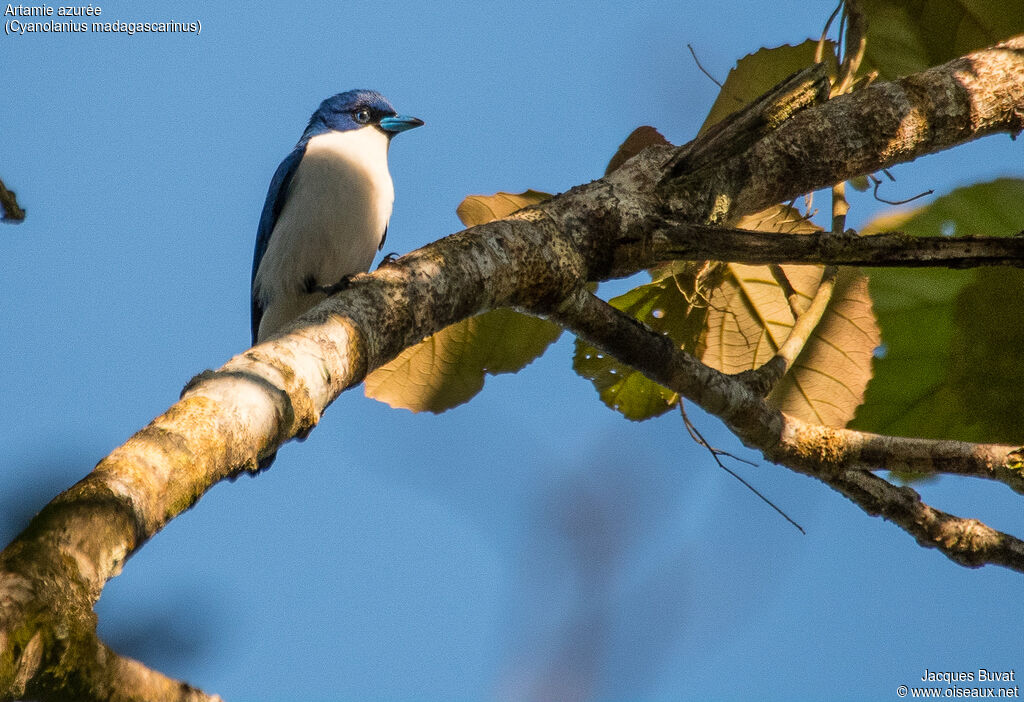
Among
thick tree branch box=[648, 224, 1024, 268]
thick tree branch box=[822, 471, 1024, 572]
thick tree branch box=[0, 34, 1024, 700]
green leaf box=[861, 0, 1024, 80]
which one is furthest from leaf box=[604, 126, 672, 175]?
thick tree branch box=[822, 471, 1024, 572]

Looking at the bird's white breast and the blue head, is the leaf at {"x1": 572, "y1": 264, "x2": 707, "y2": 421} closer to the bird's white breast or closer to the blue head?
the bird's white breast

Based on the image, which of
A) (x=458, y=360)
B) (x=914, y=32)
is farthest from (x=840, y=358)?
(x=458, y=360)

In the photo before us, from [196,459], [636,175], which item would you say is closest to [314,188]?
[636,175]

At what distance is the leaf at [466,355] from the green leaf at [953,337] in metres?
1.32

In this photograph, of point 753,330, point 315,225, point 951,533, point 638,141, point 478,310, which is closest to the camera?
point 478,310

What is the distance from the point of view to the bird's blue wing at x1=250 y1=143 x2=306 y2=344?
4.73 metres

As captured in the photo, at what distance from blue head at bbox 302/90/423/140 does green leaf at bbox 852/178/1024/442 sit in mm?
3132

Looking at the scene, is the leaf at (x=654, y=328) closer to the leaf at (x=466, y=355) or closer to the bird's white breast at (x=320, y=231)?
the leaf at (x=466, y=355)

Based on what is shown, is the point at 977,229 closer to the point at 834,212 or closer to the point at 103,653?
the point at 834,212

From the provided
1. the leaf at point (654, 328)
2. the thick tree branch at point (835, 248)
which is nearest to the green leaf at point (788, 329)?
the leaf at point (654, 328)

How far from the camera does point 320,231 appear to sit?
168 inches

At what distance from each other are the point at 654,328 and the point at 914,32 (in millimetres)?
1569

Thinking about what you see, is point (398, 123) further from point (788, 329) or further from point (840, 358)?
point (840, 358)

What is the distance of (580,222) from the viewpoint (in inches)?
90.7
